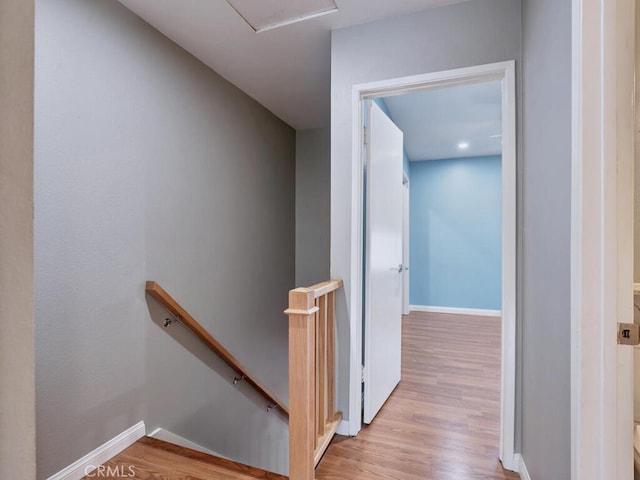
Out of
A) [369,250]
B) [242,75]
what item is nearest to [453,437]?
[369,250]

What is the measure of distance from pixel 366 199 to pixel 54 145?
1608mm

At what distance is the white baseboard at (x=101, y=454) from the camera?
5.01ft

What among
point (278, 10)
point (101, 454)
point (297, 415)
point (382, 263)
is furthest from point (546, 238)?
point (101, 454)

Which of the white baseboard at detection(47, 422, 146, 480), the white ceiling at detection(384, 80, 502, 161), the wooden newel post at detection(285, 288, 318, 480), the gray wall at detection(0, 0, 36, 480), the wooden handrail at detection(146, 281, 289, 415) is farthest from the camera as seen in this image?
the white ceiling at detection(384, 80, 502, 161)

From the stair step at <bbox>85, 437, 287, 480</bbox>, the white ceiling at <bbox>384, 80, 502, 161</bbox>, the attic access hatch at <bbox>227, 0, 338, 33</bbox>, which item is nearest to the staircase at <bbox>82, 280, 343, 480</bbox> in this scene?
the stair step at <bbox>85, 437, 287, 480</bbox>

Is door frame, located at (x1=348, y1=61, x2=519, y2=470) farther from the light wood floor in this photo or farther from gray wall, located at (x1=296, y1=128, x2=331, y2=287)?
gray wall, located at (x1=296, y1=128, x2=331, y2=287)

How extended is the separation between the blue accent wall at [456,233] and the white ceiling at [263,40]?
9.81ft

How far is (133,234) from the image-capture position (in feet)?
6.12

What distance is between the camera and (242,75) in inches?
104

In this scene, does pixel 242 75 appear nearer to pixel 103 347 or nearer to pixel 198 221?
pixel 198 221

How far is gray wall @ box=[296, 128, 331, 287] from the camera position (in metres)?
3.85

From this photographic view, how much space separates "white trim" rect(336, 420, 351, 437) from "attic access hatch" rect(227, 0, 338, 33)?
2.34 m

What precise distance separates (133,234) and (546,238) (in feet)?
6.62

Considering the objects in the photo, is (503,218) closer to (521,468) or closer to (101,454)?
(521,468)
